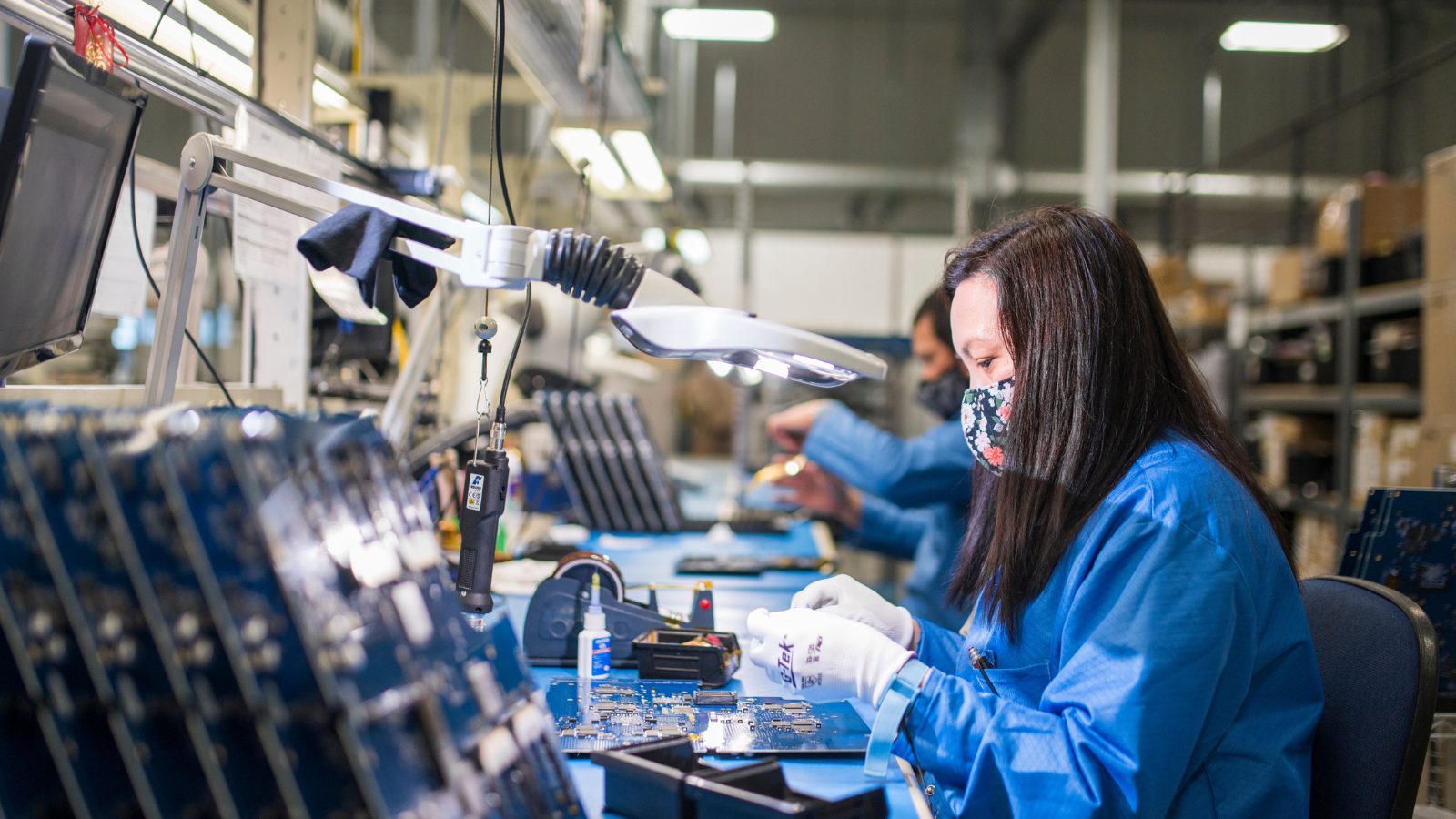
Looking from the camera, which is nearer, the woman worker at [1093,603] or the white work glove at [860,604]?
the woman worker at [1093,603]

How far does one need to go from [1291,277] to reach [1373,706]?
177 inches

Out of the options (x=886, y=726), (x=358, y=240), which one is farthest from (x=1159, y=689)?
(x=358, y=240)

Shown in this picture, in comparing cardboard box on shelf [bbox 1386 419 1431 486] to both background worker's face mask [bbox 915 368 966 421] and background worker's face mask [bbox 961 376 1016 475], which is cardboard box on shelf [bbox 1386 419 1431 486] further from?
background worker's face mask [bbox 961 376 1016 475]

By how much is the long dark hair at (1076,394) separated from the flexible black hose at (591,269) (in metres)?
0.56

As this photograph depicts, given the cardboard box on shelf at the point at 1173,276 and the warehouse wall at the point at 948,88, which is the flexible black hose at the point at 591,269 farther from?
the warehouse wall at the point at 948,88

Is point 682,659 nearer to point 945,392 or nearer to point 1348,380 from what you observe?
point 945,392

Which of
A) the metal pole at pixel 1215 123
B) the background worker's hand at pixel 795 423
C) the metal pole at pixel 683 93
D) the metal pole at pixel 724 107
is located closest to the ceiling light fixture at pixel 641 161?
the background worker's hand at pixel 795 423

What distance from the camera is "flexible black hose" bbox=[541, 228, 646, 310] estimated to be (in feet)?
3.06

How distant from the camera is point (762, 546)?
2.95 metres

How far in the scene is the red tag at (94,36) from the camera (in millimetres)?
1171

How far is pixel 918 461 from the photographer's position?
104 inches

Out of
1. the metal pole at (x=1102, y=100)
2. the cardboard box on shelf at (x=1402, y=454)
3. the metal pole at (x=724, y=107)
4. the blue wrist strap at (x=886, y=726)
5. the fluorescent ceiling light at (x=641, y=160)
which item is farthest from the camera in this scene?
the metal pole at (x=724, y=107)

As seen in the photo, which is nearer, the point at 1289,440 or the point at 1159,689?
the point at 1159,689

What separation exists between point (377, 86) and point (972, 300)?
235 cm
